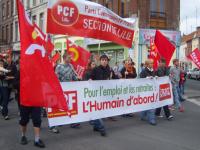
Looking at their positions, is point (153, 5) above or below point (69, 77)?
above

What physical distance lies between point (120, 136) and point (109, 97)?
113cm

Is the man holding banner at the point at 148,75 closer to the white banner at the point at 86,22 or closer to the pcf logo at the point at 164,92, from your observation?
the pcf logo at the point at 164,92

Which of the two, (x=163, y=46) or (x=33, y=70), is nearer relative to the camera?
(x=33, y=70)

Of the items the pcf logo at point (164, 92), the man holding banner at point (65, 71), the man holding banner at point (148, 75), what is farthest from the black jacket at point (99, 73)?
the pcf logo at point (164, 92)

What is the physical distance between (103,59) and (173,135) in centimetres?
238

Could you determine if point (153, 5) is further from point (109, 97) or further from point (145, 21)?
point (109, 97)

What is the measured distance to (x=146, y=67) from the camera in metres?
10.6

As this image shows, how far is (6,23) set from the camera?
→ 53.1 m

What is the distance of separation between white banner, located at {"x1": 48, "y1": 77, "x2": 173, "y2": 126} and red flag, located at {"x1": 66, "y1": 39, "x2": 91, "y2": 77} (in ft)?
6.14

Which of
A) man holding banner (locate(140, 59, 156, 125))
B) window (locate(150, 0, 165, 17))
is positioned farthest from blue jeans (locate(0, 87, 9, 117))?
window (locate(150, 0, 165, 17))

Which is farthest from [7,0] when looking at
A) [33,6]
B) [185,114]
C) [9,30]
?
[185,114]

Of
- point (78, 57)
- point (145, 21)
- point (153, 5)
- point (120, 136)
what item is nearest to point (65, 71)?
point (120, 136)

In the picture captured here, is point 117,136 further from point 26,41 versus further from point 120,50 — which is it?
point 120,50

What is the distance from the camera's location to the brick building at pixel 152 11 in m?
27.3
